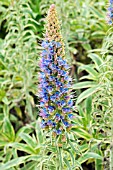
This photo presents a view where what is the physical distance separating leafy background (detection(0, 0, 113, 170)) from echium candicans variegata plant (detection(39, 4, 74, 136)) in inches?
6.3

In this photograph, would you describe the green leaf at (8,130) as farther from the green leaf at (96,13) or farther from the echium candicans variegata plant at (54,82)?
the green leaf at (96,13)

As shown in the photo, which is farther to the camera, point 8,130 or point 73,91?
point 73,91

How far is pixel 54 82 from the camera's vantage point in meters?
2.63

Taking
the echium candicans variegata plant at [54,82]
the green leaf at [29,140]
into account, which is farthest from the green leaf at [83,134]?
the echium candicans variegata plant at [54,82]

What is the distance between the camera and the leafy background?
348 cm

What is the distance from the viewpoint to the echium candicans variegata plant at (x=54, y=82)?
8.36 feet

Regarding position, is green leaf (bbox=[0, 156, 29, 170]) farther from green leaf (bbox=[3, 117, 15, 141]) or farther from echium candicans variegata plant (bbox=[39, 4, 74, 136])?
echium candicans variegata plant (bbox=[39, 4, 74, 136])

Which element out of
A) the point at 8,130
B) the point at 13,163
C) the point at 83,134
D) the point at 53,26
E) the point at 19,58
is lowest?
the point at 13,163

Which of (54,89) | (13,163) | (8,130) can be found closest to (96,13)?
(8,130)

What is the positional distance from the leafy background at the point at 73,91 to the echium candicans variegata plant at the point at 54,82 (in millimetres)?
159

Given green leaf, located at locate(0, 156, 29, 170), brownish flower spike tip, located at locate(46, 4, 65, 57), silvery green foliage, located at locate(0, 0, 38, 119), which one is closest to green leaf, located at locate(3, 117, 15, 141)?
silvery green foliage, located at locate(0, 0, 38, 119)

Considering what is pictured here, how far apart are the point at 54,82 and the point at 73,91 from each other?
2.53 meters

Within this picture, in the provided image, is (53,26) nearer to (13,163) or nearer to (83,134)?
(83,134)

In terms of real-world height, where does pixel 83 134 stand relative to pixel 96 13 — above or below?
below
